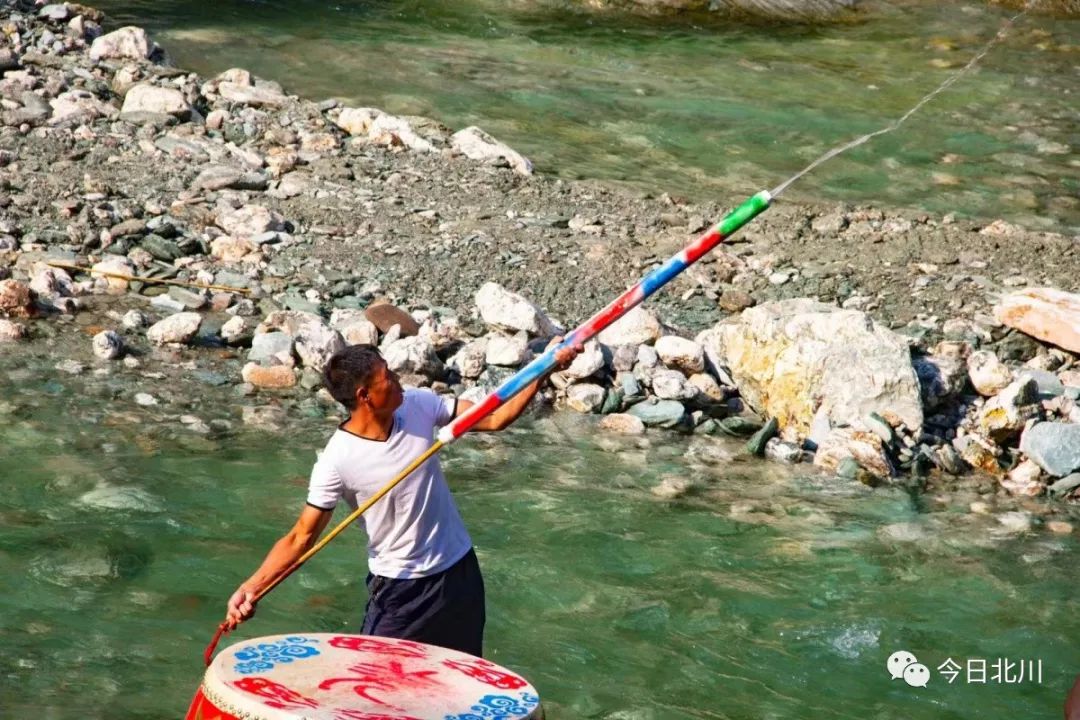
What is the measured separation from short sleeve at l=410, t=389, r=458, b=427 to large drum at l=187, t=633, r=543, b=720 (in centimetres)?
71

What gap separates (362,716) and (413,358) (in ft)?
14.0

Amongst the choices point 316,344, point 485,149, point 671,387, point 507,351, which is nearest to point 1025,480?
point 671,387

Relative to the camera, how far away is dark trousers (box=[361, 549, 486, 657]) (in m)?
4.09

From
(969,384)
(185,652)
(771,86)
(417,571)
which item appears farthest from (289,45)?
(417,571)

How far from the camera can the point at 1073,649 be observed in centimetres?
557

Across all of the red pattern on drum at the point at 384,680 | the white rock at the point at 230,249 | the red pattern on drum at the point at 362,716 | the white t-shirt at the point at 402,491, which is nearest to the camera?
the red pattern on drum at the point at 362,716

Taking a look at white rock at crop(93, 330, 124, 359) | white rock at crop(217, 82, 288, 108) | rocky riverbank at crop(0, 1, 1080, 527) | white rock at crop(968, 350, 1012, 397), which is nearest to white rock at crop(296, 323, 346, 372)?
rocky riverbank at crop(0, 1, 1080, 527)

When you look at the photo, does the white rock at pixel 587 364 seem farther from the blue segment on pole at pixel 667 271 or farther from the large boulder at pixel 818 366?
the blue segment on pole at pixel 667 271

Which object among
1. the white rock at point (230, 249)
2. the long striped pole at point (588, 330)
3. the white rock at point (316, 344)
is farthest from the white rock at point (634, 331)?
the long striped pole at point (588, 330)

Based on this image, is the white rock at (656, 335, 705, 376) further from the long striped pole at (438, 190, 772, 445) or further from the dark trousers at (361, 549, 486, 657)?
the long striped pole at (438, 190, 772, 445)

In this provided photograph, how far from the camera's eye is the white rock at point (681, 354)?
750 centimetres

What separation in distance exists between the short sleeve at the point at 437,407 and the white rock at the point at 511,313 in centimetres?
350

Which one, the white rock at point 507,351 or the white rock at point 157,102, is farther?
the white rock at point 157,102

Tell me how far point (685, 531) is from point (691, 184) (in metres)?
4.91
